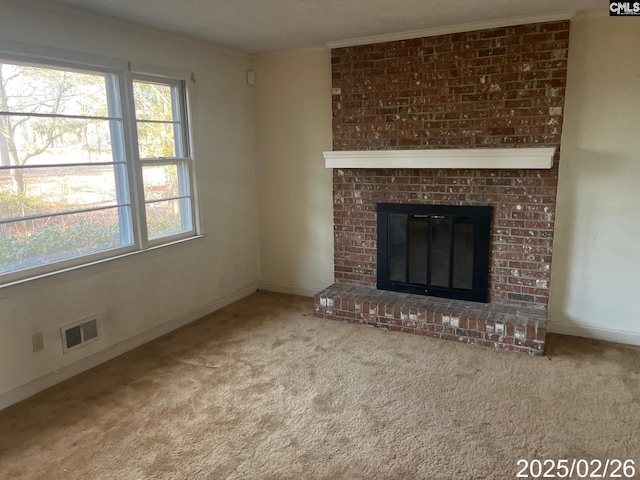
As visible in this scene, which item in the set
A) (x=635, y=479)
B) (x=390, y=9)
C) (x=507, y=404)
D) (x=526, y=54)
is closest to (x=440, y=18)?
(x=390, y=9)

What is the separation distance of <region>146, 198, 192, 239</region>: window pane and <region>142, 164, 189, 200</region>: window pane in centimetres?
6

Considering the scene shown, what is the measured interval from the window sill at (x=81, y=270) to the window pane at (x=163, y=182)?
398 millimetres

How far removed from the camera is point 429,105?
12.3ft

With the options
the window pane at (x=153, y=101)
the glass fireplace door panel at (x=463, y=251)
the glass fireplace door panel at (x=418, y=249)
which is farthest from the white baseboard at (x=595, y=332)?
the window pane at (x=153, y=101)

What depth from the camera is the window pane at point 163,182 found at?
11.8ft

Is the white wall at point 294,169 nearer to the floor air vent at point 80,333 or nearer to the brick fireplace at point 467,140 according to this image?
the brick fireplace at point 467,140

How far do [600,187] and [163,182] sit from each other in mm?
3331

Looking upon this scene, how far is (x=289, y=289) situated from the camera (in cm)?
479

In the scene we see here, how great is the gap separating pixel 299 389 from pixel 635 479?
1.73 metres

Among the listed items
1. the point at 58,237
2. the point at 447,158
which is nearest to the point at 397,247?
the point at 447,158

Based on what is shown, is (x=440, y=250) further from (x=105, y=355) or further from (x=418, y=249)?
(x=105, y=355)

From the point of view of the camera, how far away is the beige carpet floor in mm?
2189

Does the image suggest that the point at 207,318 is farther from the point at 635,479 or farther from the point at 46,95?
the point at 635,479
